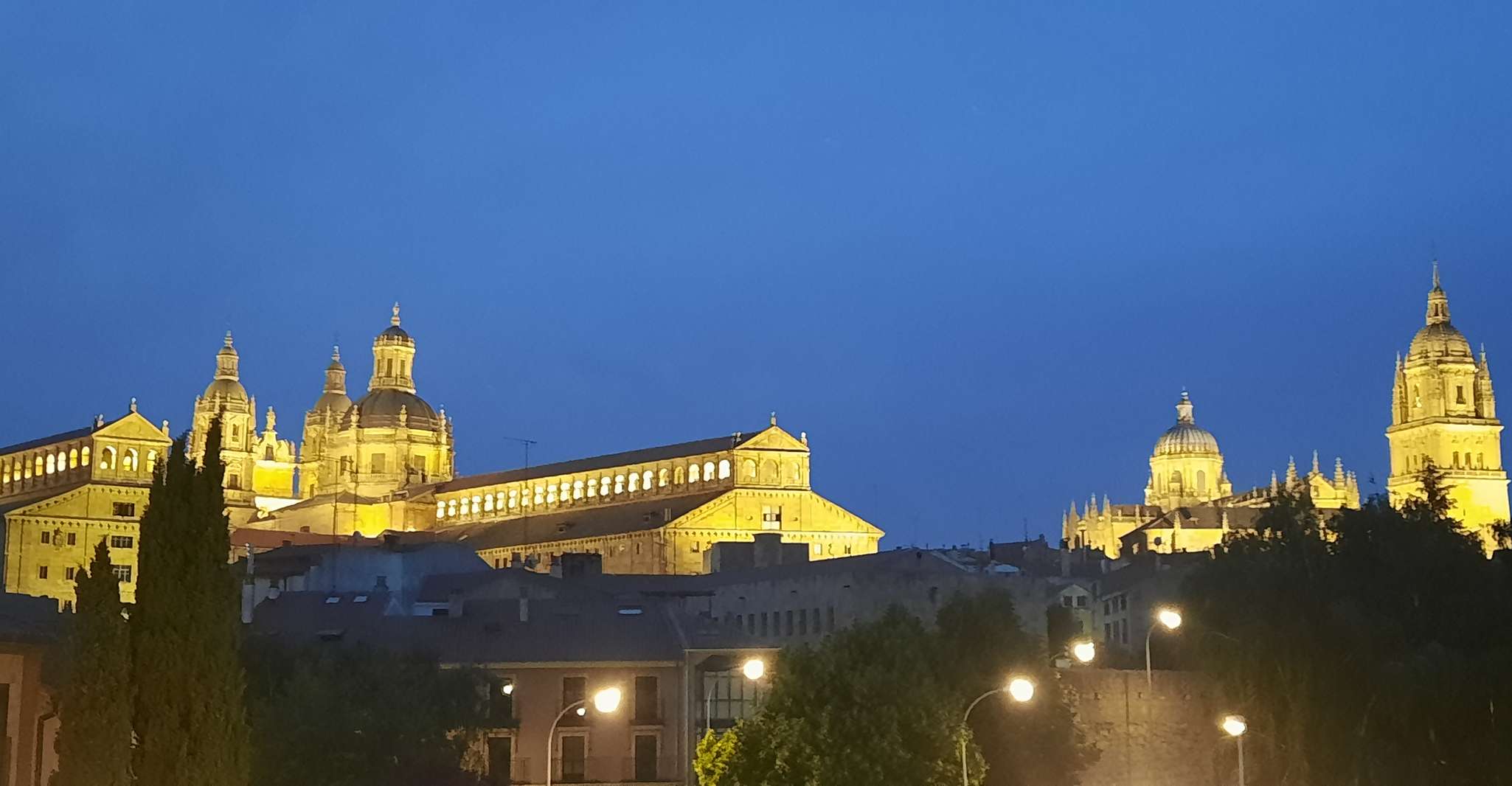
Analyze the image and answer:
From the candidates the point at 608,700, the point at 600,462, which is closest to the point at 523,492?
the point at 600,462

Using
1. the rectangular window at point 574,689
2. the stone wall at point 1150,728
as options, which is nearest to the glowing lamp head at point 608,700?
the stone wall at point 1150,728

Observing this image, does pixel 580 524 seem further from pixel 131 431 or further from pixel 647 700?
pixel 647 700

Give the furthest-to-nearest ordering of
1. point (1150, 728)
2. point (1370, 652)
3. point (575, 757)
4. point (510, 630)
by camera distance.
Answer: point (510, 630) < point (575, 757) < point (1150, 728) < point (1370, 652)

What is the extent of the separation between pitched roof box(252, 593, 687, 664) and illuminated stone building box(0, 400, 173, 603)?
2051 inches

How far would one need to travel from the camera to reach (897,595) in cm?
8219

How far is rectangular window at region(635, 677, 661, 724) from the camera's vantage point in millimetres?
60688

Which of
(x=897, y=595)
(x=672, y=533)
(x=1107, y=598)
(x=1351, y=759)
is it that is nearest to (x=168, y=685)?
(x=1351, y=759)

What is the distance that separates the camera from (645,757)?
60375 mm

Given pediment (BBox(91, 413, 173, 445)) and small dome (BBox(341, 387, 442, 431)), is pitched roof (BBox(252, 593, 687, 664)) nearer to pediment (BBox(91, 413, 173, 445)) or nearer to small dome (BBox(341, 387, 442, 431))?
pediment (BBox(91, 413, 173, 445))

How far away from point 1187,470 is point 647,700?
368 ft

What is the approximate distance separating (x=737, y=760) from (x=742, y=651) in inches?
655

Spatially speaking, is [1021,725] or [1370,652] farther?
[1021,725]

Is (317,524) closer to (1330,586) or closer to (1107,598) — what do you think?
(1107,598)

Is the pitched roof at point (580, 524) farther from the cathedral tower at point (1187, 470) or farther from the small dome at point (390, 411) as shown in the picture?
the cathedral tower at point (1187, 470)
